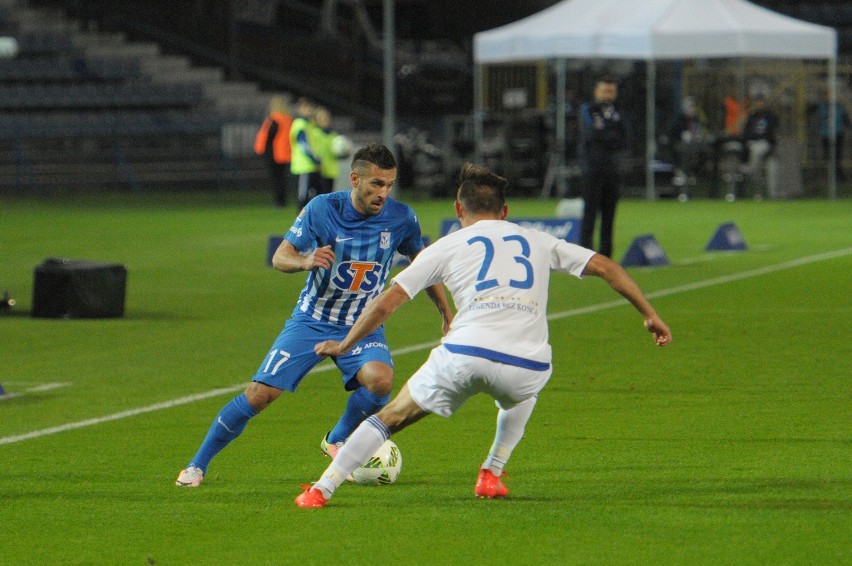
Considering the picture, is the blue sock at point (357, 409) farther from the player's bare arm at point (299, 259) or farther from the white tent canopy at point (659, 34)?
the white tent canopy at point (659, 34)

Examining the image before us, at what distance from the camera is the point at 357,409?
318 inches

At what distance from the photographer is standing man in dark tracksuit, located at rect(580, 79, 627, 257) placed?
63.5 feet

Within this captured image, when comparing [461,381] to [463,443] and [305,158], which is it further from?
[305,158]

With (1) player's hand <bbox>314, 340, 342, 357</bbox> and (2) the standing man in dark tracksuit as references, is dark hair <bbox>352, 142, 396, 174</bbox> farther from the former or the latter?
(2) the standing man in dark tracksuit

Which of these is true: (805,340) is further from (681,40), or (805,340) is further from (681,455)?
(681,40)

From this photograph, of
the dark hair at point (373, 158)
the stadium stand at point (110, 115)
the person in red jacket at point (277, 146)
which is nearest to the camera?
the dark hair at point (373, 158)

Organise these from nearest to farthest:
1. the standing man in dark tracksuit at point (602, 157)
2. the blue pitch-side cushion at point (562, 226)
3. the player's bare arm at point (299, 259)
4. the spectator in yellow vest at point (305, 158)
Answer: the player's bare arm at point (299, 259) < the standing man in dark tracksuit at point (602, 157) < the blue pitch-side cushion at point (562, 226) < the spectator in yellow vest at point (305, 158)

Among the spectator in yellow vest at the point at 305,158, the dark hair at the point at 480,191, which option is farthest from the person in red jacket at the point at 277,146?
the dark hair at the point at 480,191

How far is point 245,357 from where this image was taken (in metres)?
12.8

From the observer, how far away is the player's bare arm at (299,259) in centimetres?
734

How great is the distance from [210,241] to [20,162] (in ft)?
48.6

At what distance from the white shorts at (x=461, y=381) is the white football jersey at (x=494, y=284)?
1.5 inches

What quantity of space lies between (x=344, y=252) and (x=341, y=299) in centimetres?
22

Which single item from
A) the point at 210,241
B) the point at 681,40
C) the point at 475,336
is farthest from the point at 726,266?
the point at 475,336
